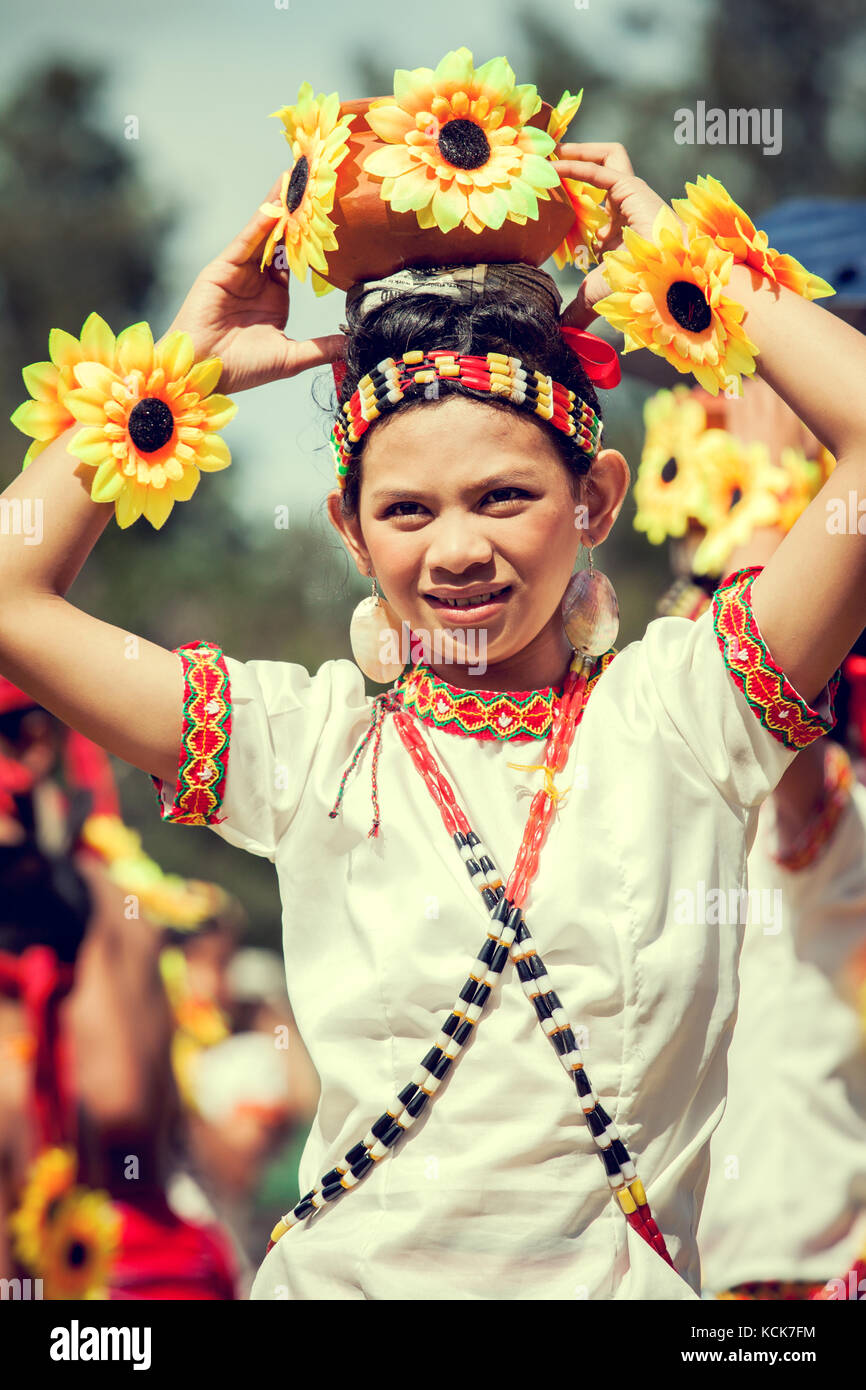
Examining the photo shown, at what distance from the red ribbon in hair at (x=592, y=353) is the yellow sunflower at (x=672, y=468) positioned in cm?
185

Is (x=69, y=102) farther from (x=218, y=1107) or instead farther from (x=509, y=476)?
(x=509, y=476)

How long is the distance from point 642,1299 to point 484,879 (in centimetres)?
61

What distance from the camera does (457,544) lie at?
218 centimetres

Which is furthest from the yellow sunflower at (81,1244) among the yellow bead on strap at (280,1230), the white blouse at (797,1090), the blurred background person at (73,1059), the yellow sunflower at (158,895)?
the yellow bead on strap at (280,1230)

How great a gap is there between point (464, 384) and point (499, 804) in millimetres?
628

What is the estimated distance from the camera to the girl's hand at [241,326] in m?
2.41

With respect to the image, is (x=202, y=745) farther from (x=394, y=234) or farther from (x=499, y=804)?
(x=394, y=234)

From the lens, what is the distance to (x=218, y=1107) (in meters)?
6.20

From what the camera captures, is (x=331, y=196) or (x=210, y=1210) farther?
(x=210, y=1210)

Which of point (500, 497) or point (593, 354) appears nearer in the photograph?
point (500, 497)

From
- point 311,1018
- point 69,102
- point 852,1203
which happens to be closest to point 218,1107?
point 852,1203

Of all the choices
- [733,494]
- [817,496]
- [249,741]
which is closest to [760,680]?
[817,496]

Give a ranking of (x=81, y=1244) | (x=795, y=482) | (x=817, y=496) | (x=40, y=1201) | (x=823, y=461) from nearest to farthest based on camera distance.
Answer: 1. (x=817, y=496)
2. (x=795, y=482)
3. (x=823, y=461)
4. (x=81, y=1244)
5. (x=40, y=1201)

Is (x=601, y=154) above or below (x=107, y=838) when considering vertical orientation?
above
